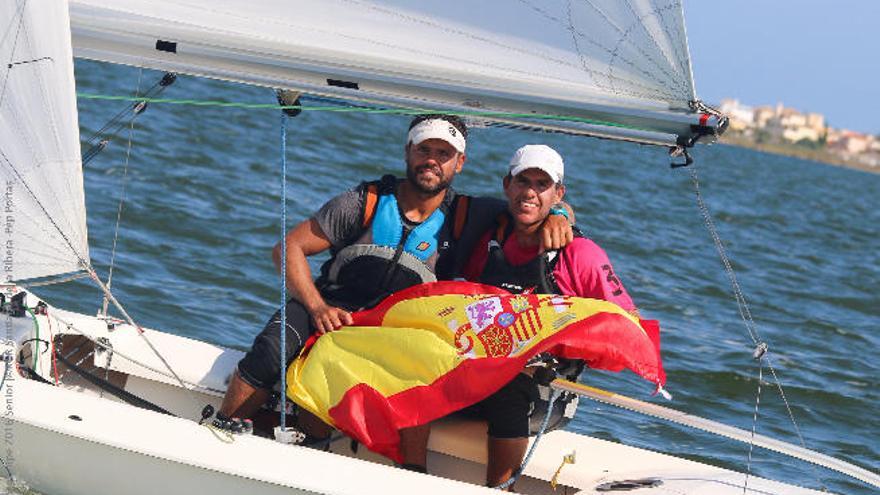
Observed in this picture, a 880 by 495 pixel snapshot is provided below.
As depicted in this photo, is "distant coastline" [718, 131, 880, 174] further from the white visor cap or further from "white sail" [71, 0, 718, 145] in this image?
"white sail" [71, 0, 718, 145]

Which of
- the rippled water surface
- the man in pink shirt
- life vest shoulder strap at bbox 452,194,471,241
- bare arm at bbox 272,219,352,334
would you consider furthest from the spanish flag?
the rippled water surface

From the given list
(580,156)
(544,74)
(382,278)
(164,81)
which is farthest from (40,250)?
(580,156)

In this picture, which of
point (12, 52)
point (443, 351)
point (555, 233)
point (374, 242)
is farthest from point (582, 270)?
point (12, 52)

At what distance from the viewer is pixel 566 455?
4758mm

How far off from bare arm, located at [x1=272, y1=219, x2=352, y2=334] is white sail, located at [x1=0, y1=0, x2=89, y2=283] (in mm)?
644

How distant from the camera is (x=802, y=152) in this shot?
102438mm

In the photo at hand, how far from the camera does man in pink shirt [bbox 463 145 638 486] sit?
438 centimetres

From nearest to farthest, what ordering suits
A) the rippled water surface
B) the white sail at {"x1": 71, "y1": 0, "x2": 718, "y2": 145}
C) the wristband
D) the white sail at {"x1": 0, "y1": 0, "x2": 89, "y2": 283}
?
the white sail at {"x1": 0, "y1": 0, "x2": 89, "y2": 283}, the white sail at {"x1": 71, "y1": 0, "x2": 718, "y2": 145}, the wristband, the rippled water surface

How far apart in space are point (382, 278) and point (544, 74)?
818 millimetres

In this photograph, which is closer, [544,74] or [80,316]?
[544,74]

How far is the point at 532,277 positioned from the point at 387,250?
45 cm

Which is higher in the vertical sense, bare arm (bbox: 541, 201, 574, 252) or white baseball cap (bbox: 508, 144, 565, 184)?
white baseball cap (bbox: 508, 144, 565, 184)

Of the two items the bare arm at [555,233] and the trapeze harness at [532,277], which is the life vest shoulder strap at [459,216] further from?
the bare arm at [555,233]

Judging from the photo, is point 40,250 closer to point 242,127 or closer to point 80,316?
point 80,316
